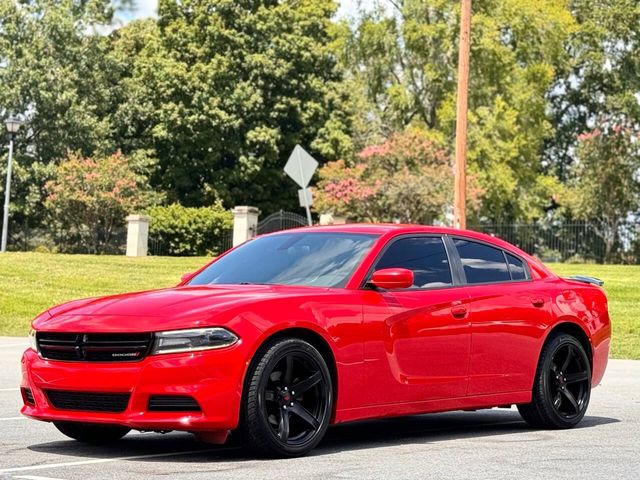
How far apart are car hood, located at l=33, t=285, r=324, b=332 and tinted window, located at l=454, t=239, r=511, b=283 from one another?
1.82m

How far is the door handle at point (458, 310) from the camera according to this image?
9387mm

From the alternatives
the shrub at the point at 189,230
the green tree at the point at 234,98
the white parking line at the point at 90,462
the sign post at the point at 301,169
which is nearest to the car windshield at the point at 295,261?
the white parking line at the point at 90,462

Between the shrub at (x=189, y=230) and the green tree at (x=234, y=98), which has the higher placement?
the green tree at (x=234, y=98)

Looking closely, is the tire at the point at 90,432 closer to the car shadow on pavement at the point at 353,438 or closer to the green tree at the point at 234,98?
the car shadow on pavement at the point at 353,438

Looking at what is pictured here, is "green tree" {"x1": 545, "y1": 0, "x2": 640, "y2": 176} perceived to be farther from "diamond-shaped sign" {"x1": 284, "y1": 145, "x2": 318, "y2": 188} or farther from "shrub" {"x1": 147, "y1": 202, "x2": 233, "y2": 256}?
"diamond-shaped sign" {"x1": 284, "y1": 145, "x2": 318, "y2": 188}

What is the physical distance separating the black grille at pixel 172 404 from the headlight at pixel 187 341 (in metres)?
0.27

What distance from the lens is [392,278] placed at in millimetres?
8773

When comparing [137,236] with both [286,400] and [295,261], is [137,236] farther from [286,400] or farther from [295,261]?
[286,400]

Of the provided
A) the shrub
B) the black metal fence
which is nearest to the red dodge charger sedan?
the shrub

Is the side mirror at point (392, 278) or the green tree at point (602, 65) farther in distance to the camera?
the green tree at point (602, 65)

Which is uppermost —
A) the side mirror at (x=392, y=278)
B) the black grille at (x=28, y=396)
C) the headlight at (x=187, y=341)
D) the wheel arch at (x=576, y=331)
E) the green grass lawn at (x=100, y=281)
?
the side mirror at (x=392, y=278)

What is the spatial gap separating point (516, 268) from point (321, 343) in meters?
2.71

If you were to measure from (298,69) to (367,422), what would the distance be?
48099 mm

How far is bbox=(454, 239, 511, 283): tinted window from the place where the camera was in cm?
1001
